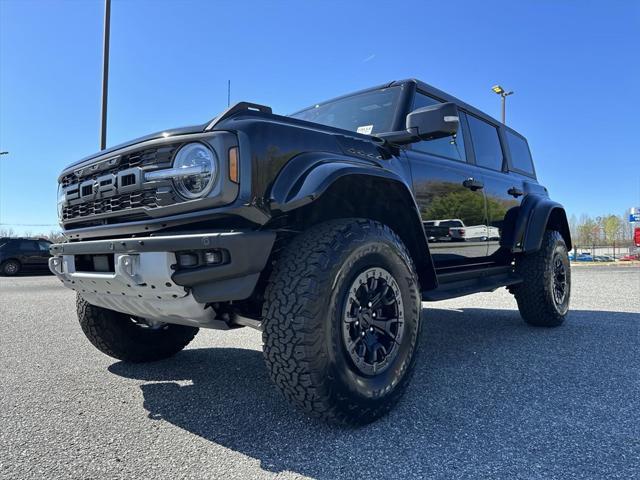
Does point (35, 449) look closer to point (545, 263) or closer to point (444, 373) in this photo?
point (444, 373)

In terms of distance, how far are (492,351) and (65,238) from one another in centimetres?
320

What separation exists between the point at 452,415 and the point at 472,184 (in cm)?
211

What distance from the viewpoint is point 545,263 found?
14.9 feet

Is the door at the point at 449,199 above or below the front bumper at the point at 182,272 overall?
above

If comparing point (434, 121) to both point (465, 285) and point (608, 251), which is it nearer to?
point (465, 285)

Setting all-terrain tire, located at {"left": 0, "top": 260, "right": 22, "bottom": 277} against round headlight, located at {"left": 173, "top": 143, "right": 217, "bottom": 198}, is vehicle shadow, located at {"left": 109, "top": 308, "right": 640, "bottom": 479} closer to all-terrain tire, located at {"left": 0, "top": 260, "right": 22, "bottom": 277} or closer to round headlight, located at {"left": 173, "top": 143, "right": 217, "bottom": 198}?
round headlight, located at {"left": 173, "top": 143, "right": 217, "bottom": 198}

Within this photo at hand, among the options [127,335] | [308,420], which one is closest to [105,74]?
[127,335]

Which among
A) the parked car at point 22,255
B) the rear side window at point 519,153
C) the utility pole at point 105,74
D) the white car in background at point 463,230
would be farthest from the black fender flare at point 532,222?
the parked car at point 22,255

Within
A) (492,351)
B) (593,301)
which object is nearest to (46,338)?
(492,351)

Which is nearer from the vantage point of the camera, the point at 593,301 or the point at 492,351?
the point at 492,351

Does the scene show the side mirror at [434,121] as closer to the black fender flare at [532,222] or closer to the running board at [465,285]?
the running board at [465,285]

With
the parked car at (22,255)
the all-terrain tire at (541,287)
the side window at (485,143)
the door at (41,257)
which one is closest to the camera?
the side window at (485,143)

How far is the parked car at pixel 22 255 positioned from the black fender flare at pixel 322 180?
1762cm

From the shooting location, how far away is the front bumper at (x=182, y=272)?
6.34 feet
